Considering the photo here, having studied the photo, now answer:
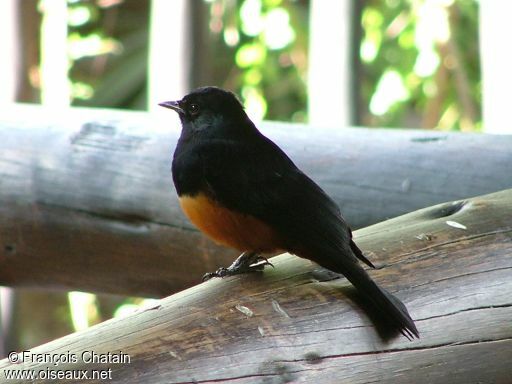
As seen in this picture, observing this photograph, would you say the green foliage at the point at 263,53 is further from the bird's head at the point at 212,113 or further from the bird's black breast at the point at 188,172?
the bird's black breast at the point at 188,172

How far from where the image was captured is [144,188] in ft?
9.95

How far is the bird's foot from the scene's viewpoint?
2.17 meters

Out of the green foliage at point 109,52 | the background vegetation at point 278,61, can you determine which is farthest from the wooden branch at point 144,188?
the green foliage at point 109,52

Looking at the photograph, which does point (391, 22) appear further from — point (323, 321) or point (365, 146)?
point (323, 321)

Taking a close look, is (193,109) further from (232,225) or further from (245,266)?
(245,266)

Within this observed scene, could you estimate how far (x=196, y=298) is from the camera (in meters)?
1.89

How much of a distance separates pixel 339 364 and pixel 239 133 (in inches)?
33.4

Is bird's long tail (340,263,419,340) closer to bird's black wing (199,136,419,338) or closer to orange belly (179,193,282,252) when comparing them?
bird's black wing (199,136,419,338)

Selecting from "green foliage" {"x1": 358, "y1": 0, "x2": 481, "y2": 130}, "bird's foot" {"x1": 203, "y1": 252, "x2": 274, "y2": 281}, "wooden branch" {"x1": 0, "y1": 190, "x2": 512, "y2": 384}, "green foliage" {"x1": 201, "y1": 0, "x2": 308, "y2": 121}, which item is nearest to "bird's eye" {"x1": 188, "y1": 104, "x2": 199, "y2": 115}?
"bird's foot" {"x1": 203, "y1": 252, "x2": 274, "y2": 281}

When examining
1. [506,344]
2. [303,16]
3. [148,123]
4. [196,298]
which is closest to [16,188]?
[148,123]

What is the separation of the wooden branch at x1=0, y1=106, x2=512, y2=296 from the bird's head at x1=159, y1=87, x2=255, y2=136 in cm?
52

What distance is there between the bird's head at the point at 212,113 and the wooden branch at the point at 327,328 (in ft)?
A: 1.46

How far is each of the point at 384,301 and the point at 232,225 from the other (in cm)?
53

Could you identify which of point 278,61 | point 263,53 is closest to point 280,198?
point 263,53
